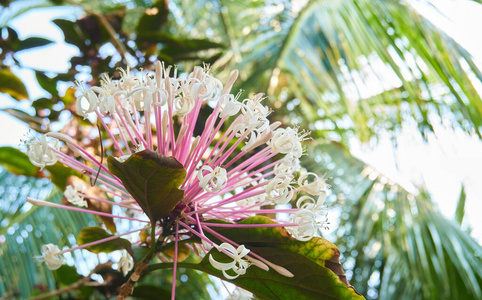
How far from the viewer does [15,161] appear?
1.10m

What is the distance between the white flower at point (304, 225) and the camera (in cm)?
64

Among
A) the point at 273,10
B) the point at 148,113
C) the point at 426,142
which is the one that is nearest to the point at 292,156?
the point at 148,113

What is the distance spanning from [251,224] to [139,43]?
90cm

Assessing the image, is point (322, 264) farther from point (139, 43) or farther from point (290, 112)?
point (290, 112)

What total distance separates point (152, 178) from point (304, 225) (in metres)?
0.24

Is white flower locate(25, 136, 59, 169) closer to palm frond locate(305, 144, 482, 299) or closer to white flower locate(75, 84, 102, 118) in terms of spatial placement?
white flower locate(75, 84, 102, 118)

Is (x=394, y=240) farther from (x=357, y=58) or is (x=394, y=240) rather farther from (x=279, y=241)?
(x=279, y=241)

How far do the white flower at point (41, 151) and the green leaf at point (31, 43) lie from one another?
803mm

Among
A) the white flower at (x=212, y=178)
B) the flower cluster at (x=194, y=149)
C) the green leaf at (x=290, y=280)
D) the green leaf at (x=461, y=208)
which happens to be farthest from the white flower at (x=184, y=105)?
the green leaf at (x=461, y=208)

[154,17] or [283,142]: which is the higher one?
[154,17]

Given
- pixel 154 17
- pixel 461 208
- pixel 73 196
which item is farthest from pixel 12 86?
pixel 461 208

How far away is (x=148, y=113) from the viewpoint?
674 millimetres

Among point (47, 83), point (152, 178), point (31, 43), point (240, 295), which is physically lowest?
point (240, 295)

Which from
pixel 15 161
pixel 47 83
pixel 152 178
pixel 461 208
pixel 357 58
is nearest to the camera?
pixel 152 178
